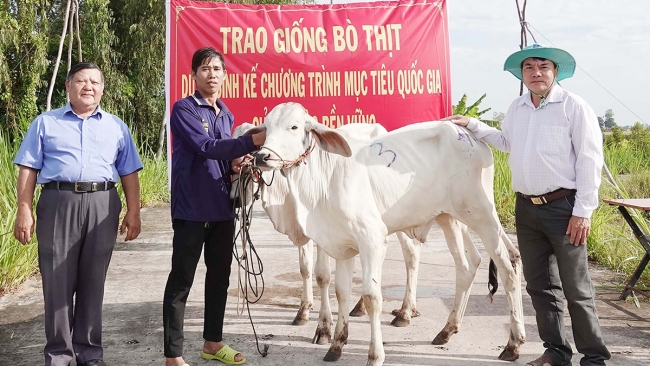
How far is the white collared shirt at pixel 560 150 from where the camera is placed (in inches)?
131

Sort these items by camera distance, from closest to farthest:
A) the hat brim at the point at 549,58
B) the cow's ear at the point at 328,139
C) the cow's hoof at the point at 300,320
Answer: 1. the hat brim at the point at 549,58
2. the cow's ear at the point at 328,139
3. the cow's hoof at the point at 300,320

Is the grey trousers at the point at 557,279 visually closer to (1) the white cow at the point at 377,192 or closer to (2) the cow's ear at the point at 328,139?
(1) the white cow at the point at 377,192

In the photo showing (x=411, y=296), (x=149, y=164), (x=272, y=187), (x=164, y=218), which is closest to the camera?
(x=272, y=187)

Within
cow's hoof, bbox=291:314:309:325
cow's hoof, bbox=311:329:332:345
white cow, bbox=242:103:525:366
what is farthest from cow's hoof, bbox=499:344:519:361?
cow's hoof, bbox=291:314:309:325

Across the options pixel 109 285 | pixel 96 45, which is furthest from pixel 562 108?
pixel 96 45

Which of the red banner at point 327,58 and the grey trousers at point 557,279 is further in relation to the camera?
the red banner at point 327,58

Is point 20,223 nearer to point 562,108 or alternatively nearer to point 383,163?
point 383,163

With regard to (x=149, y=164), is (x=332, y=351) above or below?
below

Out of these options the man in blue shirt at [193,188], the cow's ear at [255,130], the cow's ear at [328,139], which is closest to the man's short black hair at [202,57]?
the man in blue shirt at [193,188]

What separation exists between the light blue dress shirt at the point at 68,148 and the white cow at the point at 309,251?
2.62 feet

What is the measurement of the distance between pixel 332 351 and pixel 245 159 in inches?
52.4

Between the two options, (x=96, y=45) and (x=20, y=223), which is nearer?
(x=20, y=223)

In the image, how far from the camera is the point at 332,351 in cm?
387

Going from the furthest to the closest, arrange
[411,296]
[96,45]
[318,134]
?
[96,45], [411,296], [318,134]
